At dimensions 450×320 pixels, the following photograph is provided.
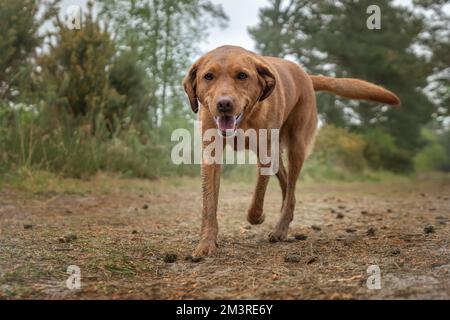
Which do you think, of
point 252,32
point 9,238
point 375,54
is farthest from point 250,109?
point 375,54

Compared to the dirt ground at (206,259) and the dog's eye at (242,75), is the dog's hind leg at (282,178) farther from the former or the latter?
the dog's eye at (242,75)

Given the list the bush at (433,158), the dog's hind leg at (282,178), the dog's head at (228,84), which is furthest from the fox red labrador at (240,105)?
the bush at (433,158)

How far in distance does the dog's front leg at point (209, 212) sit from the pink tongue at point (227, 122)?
1.31 ft

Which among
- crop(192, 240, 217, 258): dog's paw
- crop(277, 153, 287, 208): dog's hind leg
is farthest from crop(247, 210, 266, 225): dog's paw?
crop(192, 240, 217, 258): dog's paw

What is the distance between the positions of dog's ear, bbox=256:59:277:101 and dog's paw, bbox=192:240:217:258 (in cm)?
119

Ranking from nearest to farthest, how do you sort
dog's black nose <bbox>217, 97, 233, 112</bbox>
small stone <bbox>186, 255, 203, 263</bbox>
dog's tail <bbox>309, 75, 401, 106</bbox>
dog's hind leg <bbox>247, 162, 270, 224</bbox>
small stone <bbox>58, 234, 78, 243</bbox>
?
small stone <bbox>186, 255, 203, 263</bbox> → dog's black nose <bbox>217, 97, 233, 112</bbox> → small stone <bbox>58, 234, 78, 243</bbox> → dog's hind leg <bbox>247, 162, 270, 224</bbox> → dog's tail <bbox>309, 75, 401, 106</bbox>

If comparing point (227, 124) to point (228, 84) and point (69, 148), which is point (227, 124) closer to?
point (228, 84)

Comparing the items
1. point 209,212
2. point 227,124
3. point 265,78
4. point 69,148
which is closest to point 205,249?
point 209,212

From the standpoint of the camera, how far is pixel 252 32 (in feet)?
73.7

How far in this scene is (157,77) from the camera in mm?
14336

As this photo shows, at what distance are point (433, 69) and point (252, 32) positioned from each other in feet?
24.9

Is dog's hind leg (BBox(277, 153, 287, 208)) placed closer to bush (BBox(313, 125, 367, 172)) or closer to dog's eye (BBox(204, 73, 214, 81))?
dog's eye (BBox(204, 73, 214, 81))

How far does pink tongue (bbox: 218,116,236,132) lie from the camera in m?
3.79
